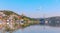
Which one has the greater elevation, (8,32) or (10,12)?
(10,12)

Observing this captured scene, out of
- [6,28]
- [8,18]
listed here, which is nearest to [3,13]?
[8,18]

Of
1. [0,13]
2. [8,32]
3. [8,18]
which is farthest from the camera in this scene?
[0,13]

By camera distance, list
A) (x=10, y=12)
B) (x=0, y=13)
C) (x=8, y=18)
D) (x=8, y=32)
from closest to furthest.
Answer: (x=8, y=32), (x=8, y=18), (x=10, y=12), (x=0, y=13)

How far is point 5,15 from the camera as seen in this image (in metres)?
10.2

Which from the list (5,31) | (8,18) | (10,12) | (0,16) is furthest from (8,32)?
(0,16)

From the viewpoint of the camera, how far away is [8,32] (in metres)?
6.50

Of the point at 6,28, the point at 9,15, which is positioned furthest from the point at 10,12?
the point at 6,28

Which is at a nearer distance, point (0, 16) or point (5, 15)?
point (5, 15)

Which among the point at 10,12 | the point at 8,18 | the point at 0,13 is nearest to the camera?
the point at 8,18

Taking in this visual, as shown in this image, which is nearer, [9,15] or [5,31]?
[5,31]

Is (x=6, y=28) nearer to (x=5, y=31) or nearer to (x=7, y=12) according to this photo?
(x=5, y=31)

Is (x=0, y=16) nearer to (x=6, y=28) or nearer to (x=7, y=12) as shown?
(x=7, y=12)

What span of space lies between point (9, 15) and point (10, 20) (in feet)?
1.08

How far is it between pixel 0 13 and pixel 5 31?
194 inches
